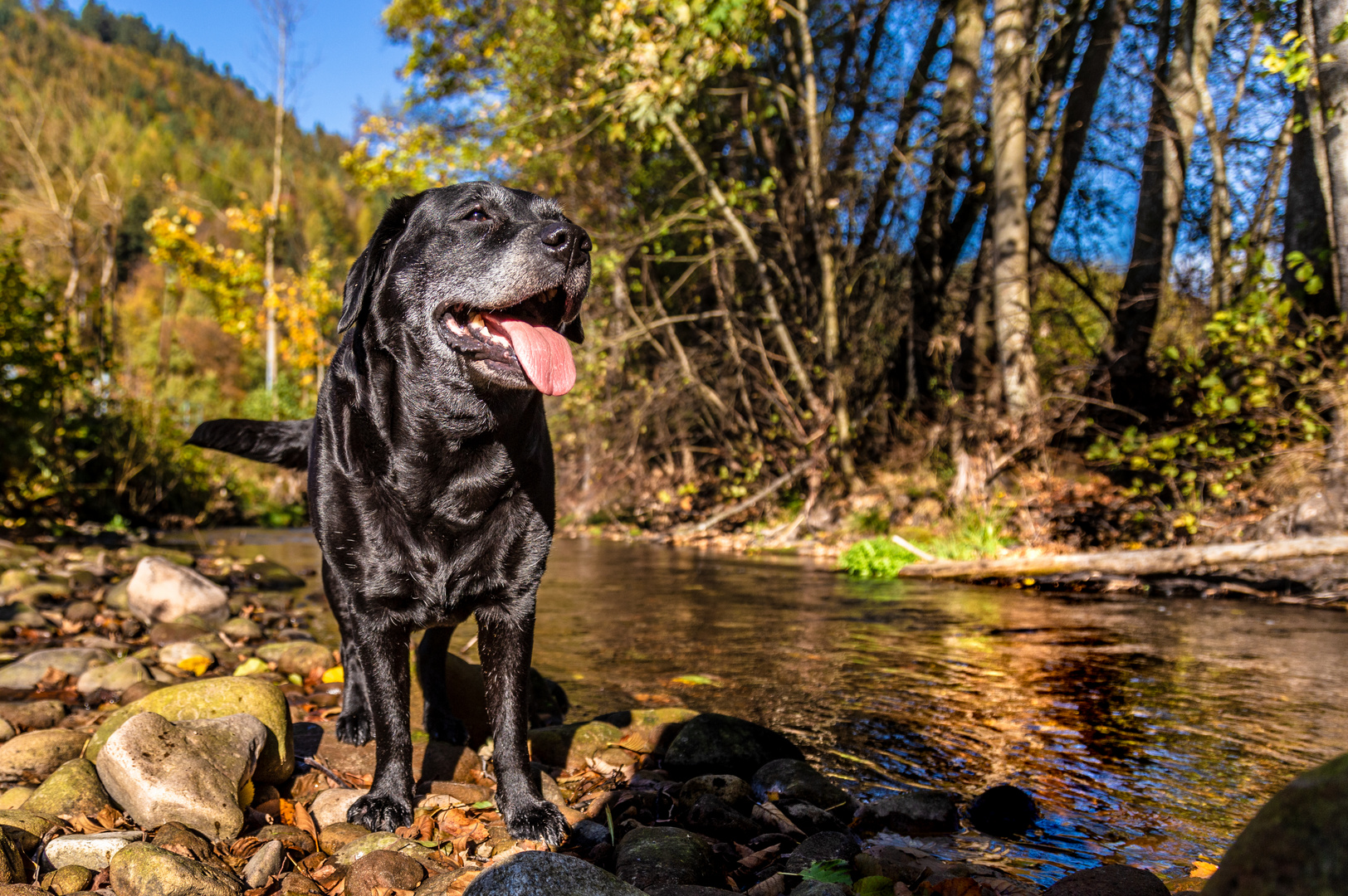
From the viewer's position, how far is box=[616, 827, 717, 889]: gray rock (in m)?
2.13

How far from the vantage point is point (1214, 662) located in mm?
4645

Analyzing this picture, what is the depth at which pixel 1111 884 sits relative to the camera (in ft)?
6.33

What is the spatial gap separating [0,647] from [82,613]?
2.33ft

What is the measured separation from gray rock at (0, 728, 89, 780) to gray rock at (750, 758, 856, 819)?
2.38 metres

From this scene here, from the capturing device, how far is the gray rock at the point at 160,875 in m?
1.92

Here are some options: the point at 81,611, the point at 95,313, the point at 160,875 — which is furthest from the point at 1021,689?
the point at 95,313

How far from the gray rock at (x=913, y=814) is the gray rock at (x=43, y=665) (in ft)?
12.2

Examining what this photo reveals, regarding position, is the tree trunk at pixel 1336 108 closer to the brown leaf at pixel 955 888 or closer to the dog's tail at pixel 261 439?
the brown leaf at pixel 955 888

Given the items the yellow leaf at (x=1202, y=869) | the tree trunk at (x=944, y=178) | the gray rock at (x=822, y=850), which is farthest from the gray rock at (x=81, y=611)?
the tree trunk at (x=944, y=178)

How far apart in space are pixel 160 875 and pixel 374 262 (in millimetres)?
1888

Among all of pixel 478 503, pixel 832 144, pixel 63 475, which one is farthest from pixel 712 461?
pixel 478 503

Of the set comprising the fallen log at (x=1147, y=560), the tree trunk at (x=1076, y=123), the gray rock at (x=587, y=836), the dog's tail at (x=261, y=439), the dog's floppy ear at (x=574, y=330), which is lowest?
the gray rock at (x=587, y=836)

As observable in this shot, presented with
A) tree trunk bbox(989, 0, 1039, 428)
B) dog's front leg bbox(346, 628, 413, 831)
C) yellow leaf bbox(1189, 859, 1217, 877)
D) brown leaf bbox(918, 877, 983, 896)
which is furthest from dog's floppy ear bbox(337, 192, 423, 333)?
tree trunk bbox(989, 0, 1039, 428)

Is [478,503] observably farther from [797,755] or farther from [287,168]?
[287,168]
